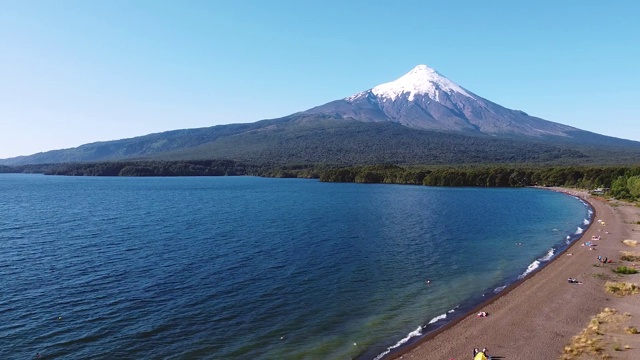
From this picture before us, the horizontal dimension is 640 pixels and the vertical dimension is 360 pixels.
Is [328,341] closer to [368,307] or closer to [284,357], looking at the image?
[284,357]

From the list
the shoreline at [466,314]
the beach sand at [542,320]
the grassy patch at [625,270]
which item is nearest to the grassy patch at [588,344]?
the beach sand at [542,320]

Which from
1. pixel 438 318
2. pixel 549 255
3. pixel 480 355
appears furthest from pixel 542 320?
pixel 549 255

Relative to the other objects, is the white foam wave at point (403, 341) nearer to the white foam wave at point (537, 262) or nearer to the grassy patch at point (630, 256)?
the white foam wave at point (537, 262)

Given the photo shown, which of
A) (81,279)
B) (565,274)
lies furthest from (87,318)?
(565,274)

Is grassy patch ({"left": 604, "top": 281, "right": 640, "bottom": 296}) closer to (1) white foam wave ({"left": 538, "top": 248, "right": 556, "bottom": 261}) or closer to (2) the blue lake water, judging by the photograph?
(2) the blue lake water

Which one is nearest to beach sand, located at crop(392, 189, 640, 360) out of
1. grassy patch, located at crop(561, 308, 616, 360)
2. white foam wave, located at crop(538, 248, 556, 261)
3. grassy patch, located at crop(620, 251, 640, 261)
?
grassy patch, located at crop(561, 308, 616, 360)
